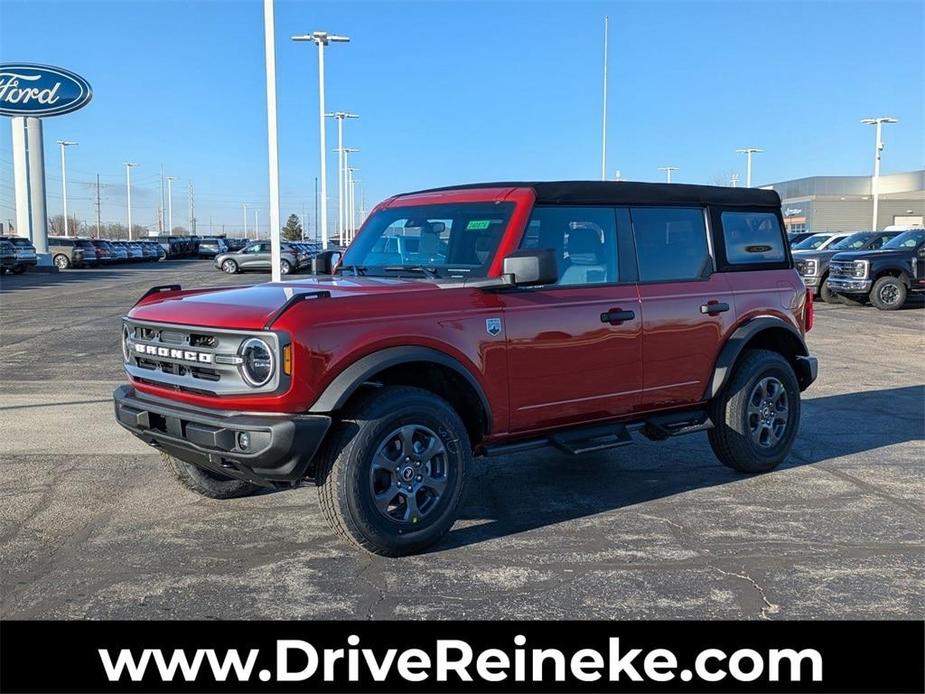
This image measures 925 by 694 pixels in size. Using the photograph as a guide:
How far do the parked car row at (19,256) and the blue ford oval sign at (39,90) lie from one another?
682cm

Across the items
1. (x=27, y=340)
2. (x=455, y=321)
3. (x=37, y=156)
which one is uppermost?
(x=37, y=156)

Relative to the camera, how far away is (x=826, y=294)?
2309 centimetres

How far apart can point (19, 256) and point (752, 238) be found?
34354mm

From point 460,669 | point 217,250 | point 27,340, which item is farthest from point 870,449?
point 217,250

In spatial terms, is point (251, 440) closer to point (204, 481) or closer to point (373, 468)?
point (373, 468)

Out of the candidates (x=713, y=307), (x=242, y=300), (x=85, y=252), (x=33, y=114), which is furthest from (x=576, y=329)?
(x=85, y=252)

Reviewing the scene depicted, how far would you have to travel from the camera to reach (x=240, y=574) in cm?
446

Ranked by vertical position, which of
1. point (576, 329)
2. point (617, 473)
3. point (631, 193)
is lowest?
point (617, 473)

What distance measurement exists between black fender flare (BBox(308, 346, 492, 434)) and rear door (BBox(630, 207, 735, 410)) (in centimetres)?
157

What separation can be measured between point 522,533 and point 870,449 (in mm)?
3785

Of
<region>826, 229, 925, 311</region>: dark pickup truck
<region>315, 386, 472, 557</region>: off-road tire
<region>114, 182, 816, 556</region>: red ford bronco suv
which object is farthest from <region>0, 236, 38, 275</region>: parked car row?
<region>315, 386, 472, 557</region>: off-road tire

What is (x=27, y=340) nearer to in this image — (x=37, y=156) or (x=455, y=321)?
(x=455, y=321)

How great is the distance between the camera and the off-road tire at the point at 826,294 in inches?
A: 899

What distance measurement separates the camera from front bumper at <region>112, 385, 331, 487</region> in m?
4.23
